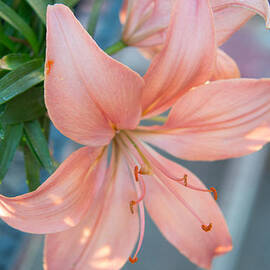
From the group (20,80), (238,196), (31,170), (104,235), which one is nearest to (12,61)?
(20,80)

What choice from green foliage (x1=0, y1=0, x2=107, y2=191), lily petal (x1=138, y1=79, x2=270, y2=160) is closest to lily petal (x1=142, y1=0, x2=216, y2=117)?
lily petal (x1=138, y1=79, x2=270, y2=160)

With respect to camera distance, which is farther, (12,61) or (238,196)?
(238,196)

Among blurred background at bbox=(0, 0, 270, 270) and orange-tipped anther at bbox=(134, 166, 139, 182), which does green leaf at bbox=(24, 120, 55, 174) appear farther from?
blurred background at bbox=(0, 0, 270, 270)

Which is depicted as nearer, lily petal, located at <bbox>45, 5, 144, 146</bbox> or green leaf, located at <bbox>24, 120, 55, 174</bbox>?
lily petal, located at <bbox>45, 5, 144, 146</bbox>

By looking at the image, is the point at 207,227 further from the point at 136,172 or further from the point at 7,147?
the point at 7,147

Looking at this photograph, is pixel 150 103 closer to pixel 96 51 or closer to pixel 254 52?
pixel 96 51

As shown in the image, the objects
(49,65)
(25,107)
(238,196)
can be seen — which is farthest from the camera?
(238,196)

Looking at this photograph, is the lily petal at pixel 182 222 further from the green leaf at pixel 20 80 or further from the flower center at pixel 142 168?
the green leaf at pixel 20 80

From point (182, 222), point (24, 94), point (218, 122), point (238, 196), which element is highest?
point (24, 94)
